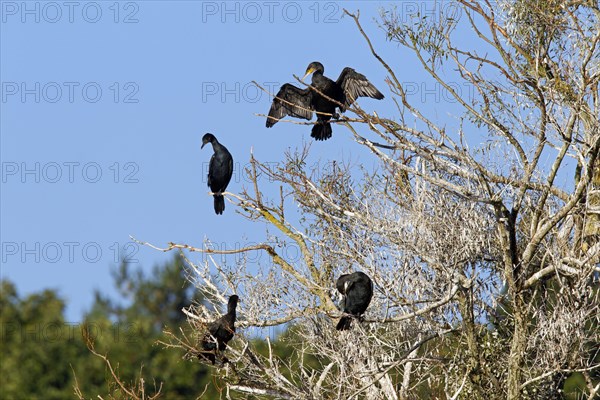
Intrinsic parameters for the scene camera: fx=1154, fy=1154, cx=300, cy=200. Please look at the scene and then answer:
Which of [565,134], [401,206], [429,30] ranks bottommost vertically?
[401,206]

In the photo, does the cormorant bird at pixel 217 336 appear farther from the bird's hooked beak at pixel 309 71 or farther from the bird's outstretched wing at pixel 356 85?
the bird's hooked beak at pixel 309 71

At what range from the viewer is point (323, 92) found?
15578mm

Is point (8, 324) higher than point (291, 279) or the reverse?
the reverse

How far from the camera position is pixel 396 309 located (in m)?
13.7

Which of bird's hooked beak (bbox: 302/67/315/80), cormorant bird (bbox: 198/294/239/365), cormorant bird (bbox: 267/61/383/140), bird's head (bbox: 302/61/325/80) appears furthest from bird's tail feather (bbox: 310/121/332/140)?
cormorant bird (bbox: 198/294/239/365)

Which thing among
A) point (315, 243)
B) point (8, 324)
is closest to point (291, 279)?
point (315, 243)

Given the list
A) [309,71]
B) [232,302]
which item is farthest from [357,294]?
[309,71]

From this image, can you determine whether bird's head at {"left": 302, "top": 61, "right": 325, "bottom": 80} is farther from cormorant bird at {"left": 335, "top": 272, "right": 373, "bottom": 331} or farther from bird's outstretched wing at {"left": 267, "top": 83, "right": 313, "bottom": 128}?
cormorant bird at {"left": 335, "top": 272, "right": 373, "bottom": 331}

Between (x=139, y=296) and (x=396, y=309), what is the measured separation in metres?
27.4

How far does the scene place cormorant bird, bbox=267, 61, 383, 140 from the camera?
618 inches

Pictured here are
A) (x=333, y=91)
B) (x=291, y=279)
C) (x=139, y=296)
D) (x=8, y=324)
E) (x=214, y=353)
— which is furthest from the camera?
(x=139, y=296)

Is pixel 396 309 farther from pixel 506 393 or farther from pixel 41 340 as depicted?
pixel 41 340

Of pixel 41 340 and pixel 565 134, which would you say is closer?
pixel 565 134

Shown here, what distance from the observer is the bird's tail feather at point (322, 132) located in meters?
15.3
